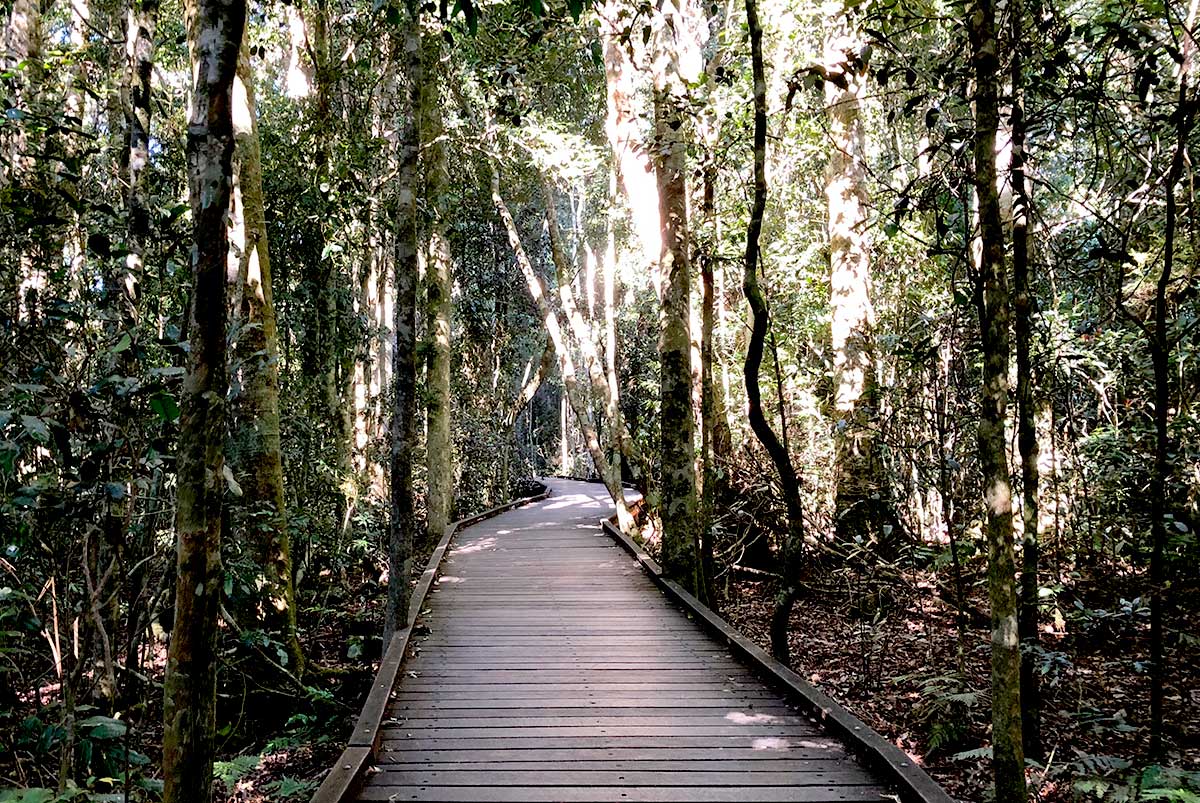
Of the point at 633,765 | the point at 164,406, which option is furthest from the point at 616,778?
the point at 164,406

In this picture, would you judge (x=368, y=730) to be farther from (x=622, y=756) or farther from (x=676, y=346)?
(x=676, y=346)

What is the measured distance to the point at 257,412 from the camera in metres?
7.34

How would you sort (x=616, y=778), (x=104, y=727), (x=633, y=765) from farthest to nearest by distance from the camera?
(x=633, y=765)
(x=616, y=778)
(x=104, y=727)

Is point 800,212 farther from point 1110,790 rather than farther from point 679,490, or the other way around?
point 1110,790

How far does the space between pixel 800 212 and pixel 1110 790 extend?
14.1m

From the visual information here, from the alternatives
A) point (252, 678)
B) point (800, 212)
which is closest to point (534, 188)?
point (800, 212)

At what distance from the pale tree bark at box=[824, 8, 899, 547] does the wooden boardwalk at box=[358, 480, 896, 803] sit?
8.73 ft

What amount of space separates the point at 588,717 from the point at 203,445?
3.14 metres

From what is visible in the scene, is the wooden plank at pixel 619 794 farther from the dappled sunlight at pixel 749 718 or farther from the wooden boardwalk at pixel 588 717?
the dappled sunlight at pixel 749 718

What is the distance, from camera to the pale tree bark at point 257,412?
719 cm

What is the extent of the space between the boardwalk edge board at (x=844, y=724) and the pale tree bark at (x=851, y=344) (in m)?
2.65

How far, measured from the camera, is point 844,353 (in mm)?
9492

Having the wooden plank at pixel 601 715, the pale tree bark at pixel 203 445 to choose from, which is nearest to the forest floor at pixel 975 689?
the wooden plank at pixel 601 715

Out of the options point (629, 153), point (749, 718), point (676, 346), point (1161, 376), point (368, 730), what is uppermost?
point (629, 153)
